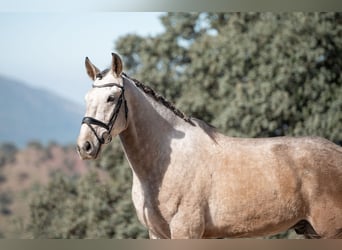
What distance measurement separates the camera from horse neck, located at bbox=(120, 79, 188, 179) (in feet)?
14.0

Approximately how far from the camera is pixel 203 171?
4.20 m

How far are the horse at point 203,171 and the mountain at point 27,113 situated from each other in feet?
39.7

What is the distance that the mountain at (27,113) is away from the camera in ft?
54.6

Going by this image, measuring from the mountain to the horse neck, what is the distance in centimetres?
1207

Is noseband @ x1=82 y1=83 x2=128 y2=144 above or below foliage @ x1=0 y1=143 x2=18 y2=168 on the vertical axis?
above

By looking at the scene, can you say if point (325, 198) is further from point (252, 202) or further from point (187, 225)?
point (187, 225)

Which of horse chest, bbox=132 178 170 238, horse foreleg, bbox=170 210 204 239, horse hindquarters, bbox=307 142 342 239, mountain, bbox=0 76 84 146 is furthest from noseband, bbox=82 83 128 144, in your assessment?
mountain, bbox=0 76 84 146

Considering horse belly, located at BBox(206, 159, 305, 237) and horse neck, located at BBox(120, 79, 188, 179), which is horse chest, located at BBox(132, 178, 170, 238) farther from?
horse belly, located at BBox(206, 159, 305, 237)

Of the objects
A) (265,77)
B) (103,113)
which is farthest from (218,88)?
(103,113)

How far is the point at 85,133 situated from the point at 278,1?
2132mm

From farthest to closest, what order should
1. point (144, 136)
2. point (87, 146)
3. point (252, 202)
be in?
point (144, 136) < point (252, 202) < point (87, 146)

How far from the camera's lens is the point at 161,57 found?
12406mm

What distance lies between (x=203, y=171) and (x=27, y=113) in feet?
45.0

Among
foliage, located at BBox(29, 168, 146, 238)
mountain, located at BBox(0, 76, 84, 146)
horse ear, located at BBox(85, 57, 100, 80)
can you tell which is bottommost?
foliage, located at BBox(29, 168, 146, 238)
